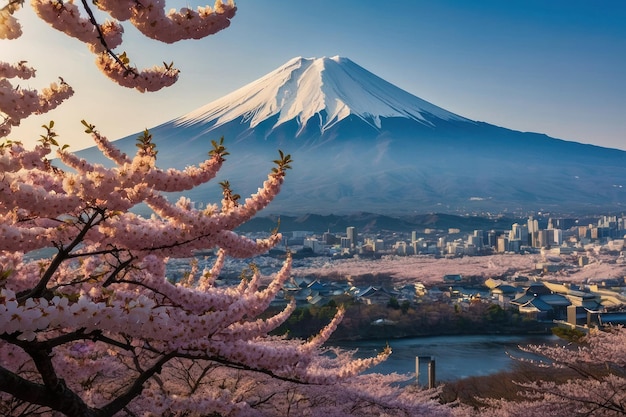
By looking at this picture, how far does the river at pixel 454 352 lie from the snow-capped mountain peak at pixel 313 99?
6575 cm

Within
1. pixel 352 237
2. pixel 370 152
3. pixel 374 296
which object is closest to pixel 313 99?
pixel 370 152

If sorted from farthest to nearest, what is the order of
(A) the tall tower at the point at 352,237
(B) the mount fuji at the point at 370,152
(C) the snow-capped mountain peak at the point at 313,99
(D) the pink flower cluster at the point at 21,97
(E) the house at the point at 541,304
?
(C) the snow-capped mountain peak at the point at 313,99 → (B) the mount fuji at the point at 370,152 → (A) the tall tower at the point at 352,237 → (E) the house at the point at 541,304 → (D) the pink flower cluster at the point at 21,97

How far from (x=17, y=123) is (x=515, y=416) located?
20.8ft

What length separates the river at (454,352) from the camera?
15.8 m

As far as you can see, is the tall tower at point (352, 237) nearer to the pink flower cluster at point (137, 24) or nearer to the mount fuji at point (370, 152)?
the mount fuji at point (370, 152)

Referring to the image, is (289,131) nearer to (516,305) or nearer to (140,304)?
(516,305)

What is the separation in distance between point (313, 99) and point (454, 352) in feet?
243

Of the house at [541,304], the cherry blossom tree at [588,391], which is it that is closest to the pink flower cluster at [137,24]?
the cherry blossom tree at [588,391]

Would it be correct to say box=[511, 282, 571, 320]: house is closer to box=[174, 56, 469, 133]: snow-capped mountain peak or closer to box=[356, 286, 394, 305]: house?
box=[356, 286, 394, 305]: house

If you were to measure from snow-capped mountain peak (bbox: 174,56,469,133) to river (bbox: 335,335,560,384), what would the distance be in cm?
6575

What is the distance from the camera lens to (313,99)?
89.3 meters

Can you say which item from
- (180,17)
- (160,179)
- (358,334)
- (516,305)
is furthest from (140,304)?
(516,305)

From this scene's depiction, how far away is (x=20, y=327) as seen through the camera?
1.81 m

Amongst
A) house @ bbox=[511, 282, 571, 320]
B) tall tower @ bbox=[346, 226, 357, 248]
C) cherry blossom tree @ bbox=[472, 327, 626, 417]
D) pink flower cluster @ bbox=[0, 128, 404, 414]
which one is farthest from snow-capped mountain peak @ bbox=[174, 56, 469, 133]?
pink flower cluster @ bbox=[0, 128, 404, 414]
